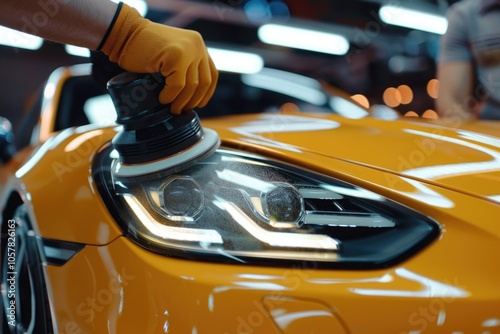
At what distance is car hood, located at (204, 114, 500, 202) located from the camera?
110cm

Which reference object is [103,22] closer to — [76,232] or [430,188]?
[76,232]

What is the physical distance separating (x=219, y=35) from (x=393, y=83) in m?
4.44

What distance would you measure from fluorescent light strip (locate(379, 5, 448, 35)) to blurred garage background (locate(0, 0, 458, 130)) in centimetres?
1

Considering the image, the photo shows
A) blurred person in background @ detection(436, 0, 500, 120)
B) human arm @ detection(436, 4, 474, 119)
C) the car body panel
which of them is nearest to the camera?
the car body panel

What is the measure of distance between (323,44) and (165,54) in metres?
9.93

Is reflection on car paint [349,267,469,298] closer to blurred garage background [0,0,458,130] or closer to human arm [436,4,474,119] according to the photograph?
human arm [436,4,474,119]

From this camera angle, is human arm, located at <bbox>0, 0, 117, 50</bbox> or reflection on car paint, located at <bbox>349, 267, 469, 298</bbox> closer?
reflection on car paint, located at <bbox>349, 267, 469, 298</bbox>

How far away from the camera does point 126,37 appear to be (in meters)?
1.29

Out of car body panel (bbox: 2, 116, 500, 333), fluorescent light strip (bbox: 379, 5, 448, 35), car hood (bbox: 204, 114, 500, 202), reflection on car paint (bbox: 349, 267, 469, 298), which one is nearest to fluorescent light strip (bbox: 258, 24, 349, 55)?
fluorescent light strip (bbox: 379, 5, 448, 35)

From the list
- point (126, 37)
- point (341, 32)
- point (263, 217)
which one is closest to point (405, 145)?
point (263, 217)

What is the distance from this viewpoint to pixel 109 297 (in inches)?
39.9

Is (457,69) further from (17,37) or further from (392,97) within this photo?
(392,97)

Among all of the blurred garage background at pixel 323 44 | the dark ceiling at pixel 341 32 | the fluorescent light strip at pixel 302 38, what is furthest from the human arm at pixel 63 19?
the fluorescent light strip at pixel 302 38

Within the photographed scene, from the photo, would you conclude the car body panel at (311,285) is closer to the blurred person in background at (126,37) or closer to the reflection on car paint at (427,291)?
the reflection on car paint at (427,291)
